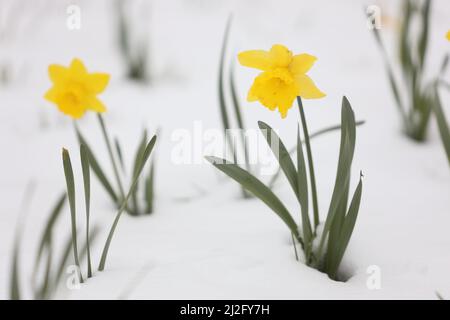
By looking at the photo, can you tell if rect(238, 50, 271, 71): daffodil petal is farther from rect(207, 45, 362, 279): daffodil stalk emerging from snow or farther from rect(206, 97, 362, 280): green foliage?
rect(206, 97, 362, 280): green foliage

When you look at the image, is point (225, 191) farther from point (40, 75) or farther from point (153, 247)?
point (40, 75)

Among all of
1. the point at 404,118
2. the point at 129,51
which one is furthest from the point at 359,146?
the point at 129,51

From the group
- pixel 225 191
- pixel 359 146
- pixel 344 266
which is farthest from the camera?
pixel 359 146

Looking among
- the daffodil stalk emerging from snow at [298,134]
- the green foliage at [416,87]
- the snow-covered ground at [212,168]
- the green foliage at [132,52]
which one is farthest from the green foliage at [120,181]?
the green foliage at [132,52]

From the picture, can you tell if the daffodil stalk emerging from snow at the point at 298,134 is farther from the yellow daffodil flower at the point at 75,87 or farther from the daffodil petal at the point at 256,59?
the yellow daffodil flower at the point at 75,87

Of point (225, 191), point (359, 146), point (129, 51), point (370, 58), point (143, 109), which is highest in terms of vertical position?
point (129, 51)
